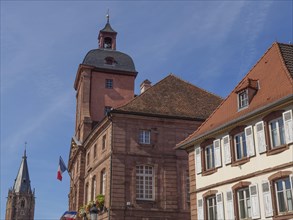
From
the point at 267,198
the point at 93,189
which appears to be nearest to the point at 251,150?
the point at 267,198

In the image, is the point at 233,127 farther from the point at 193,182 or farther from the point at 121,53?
the point at 121,53

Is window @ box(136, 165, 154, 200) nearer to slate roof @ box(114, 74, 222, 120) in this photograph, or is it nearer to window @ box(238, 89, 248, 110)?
slate roof @ box(114, 74, 222, 120)

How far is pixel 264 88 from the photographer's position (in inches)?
960

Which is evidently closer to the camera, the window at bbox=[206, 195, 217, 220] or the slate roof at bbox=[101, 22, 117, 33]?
the window at bbox=[206, 195, 217, 220]

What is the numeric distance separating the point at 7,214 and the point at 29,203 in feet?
25.8

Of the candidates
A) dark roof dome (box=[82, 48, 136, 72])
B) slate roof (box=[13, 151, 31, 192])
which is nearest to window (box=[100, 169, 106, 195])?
dark roof dome (box=[82, 48, 136, 72])

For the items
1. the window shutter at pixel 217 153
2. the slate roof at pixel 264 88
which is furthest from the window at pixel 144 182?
the window shutter at pixel 217 153

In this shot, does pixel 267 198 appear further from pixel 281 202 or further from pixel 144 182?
pixel 144 182

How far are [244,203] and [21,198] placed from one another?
5401 inches

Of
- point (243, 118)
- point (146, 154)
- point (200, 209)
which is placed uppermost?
point (146, 154)

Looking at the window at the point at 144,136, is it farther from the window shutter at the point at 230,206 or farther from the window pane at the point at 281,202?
the window pane at the point at 281,202

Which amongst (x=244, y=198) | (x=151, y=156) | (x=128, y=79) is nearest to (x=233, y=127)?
(x=244, y=198)

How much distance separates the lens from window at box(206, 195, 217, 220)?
83.7 feet

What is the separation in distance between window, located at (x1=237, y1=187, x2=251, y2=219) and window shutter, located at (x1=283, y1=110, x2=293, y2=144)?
3.65 m
